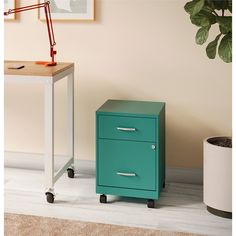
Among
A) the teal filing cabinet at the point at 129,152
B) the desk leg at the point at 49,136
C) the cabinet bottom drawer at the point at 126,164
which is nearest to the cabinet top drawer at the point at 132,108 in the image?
the teal filing cabinet at the point at 129,152

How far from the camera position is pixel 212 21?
97.7 inches

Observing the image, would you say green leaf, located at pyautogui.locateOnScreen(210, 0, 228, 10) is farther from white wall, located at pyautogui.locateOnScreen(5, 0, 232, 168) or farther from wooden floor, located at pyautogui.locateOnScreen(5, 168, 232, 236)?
wooden floor, located at pyautogui.locateOnScreen(5, 168, 232, 236)

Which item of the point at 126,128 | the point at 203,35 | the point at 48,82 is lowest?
the point at 126,128

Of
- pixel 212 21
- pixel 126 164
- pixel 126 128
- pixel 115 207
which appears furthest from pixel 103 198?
pixel 212 21

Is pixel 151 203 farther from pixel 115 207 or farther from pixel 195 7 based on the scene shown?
pixel 195 7

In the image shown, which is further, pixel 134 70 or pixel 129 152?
pixel 134 70

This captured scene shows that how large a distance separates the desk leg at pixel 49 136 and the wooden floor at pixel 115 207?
0.29ft

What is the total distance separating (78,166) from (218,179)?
3.27 feet

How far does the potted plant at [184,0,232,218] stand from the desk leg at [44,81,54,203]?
770mm

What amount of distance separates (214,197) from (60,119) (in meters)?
1.12

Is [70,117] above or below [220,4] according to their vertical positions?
below

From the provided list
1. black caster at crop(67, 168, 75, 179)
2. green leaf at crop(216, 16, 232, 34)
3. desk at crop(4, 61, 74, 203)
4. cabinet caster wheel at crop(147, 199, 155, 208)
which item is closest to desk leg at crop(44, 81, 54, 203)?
desk at crop(4, 61, 74, 203)

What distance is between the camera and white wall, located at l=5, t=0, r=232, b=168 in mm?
3064

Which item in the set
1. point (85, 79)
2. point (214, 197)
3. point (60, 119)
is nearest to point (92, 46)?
point (85, 79)
